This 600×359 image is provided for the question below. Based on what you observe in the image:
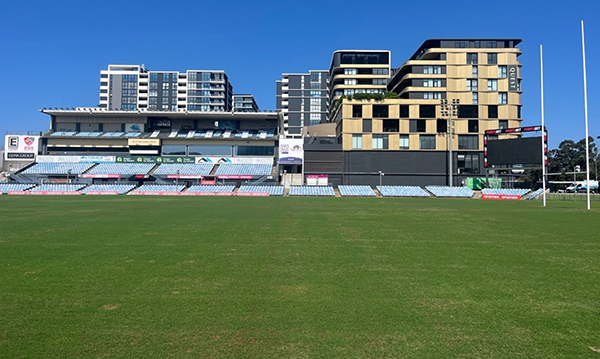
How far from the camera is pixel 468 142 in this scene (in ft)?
202

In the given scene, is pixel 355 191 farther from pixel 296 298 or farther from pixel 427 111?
pixel 296 298

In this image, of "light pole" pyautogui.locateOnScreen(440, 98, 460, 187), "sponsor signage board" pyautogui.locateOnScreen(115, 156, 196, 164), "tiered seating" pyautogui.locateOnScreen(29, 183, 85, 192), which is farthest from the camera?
"sponsor signage board" pyautogui.locateOnScreen(115, 156, 196, 164)

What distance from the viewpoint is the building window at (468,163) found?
61.4m

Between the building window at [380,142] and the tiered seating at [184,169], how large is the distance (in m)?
30.7

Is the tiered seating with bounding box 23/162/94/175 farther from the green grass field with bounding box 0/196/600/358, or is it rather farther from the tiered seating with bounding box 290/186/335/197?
the green grass field with bounding box 0/196/600/358

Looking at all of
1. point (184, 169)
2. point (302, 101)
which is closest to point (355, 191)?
point (184, 169)

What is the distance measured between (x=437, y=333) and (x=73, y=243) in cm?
1126

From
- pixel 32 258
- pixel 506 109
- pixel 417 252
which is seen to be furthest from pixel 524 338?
pixel 506 109

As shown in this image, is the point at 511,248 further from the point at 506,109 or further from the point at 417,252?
the point at 506,109

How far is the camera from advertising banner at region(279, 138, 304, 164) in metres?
66.4

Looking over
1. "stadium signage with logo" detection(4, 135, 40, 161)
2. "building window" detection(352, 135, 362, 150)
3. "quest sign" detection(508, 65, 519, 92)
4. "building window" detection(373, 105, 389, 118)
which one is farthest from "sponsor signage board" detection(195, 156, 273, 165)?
"quest sign" detection(508, 65, 519, 92)

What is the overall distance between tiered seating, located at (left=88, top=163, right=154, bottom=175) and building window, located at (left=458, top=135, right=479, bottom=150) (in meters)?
56.4

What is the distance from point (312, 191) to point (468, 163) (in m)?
28.0

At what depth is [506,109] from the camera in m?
60.4
